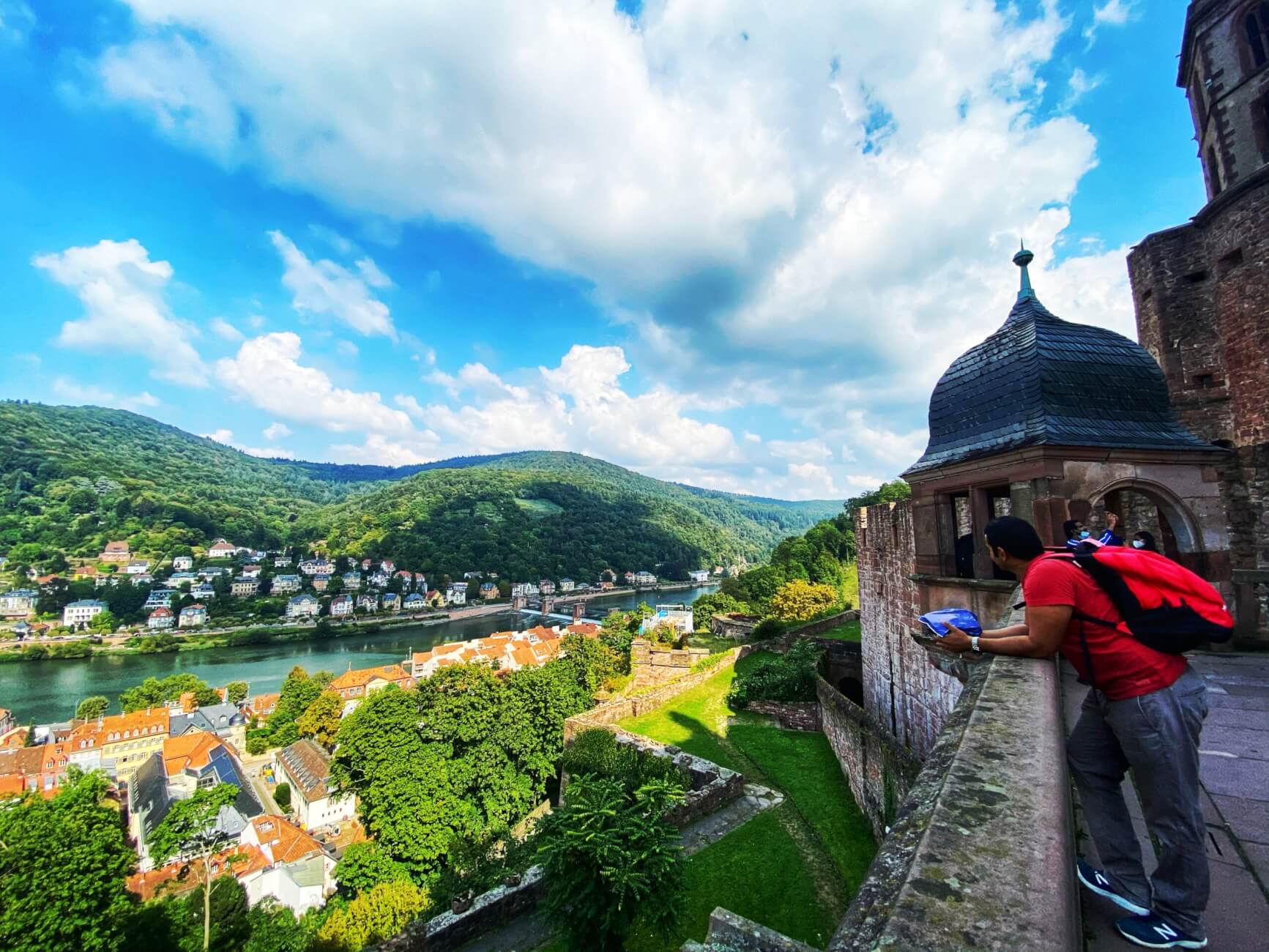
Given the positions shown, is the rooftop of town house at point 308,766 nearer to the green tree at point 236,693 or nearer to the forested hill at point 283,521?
the green tree at point 236,693

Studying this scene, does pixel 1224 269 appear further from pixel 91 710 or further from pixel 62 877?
Result: pixel 91 710

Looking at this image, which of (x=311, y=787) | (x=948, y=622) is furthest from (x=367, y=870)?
(x=948, y=622)

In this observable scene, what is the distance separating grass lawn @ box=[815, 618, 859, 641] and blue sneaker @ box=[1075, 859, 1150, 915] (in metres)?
24.5

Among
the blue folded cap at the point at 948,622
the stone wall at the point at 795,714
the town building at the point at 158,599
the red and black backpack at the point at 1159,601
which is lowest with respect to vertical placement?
the town building at the point at 158,599

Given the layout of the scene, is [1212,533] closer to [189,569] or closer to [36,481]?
[189,569]

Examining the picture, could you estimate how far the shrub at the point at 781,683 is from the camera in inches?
627

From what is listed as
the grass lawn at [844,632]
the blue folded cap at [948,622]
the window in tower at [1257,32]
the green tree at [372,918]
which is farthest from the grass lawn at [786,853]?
the window in tower at [1257,32]

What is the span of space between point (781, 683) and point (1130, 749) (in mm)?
15317

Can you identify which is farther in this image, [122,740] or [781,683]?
[122,740]

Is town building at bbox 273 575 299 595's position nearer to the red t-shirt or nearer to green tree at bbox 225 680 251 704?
green tree at bbox 225 680 251 704

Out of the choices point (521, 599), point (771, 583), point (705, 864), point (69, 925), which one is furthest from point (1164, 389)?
point (521, 599)

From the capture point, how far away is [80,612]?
86312mm

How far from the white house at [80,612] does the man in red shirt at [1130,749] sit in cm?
12067

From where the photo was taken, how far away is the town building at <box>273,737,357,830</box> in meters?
31.1
